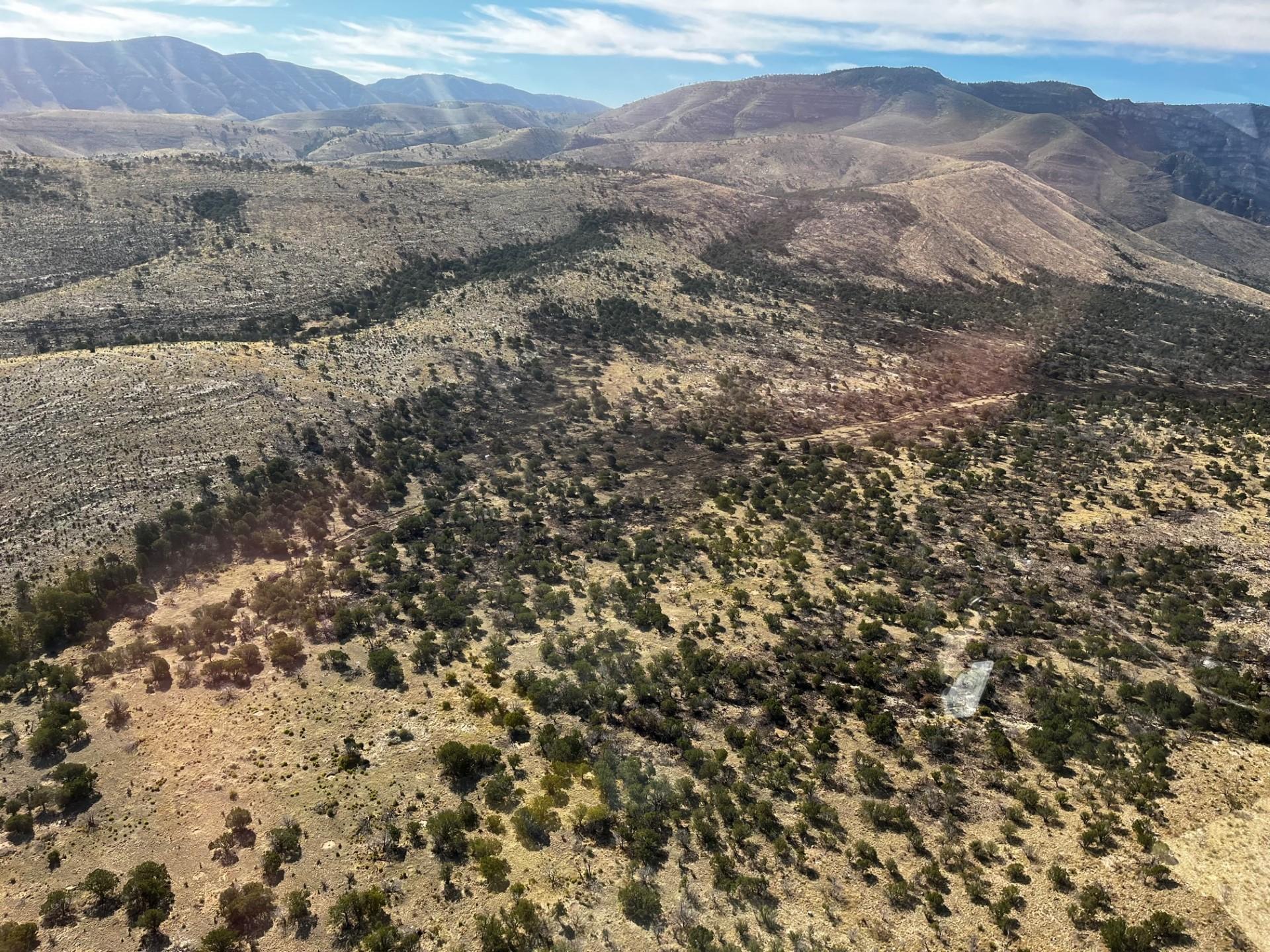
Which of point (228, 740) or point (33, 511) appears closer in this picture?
point (228, 740)

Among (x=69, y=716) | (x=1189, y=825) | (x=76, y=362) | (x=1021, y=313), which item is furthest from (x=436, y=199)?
(x=1189, y=825)

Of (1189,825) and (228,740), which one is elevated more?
(1189,825)

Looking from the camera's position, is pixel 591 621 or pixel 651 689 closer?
pixel 651 689

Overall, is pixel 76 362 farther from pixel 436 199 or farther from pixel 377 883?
pixel 436 199

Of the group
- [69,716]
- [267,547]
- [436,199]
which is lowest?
[267,547]

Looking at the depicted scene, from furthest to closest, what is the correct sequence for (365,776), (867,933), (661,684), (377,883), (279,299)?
1. (279,299)
2. (661,684)
3. (365,776)
4. (377,883)
5. (867,933)

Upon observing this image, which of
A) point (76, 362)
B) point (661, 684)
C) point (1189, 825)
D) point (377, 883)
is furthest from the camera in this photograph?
point (76, 362)

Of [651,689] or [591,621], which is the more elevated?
[651,689]

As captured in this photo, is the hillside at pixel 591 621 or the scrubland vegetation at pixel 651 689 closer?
the scrubland vegetation at pixel 651 689

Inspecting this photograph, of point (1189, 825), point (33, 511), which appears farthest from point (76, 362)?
point (1189, 825)

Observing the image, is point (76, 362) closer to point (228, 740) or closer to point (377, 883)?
point (228, 740)

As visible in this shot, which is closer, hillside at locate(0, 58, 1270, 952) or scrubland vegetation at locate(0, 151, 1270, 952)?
scrubland vegetation at locate(0, 151, 1270, 952)
